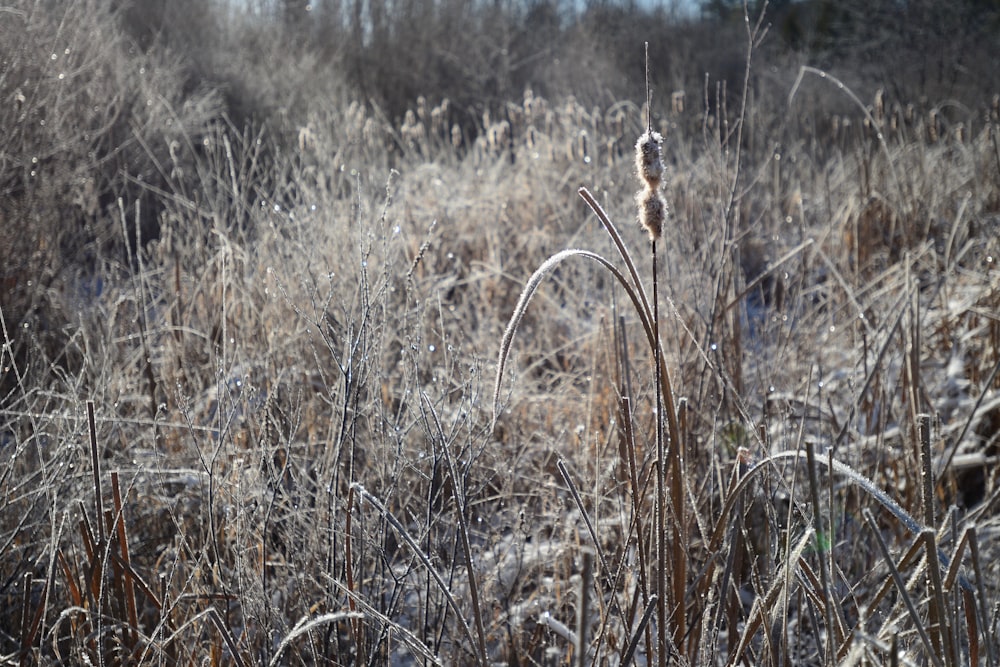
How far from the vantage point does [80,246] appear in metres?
3.65

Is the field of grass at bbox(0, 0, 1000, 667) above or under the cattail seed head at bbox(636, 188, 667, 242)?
under

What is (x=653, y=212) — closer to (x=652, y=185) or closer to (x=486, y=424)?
(x=652, y=185)

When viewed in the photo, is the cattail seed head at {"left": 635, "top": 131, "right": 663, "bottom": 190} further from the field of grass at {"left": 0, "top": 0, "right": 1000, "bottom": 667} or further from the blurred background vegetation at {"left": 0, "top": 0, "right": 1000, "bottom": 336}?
the blurred background vegetation at {"left": 0, "top": 0, "right": 1000, "bottom": 336}

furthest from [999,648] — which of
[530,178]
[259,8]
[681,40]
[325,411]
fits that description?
[681,40]

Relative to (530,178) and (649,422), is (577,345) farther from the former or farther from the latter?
(530,178)

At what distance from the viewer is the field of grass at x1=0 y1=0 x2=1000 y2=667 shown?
1152 millimetres

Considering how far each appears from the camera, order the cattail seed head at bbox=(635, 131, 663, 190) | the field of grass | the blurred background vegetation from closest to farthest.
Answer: the cattail seed head at bbox=(635, 131, 663, 190)
the field of grass
the blurred background vegetation

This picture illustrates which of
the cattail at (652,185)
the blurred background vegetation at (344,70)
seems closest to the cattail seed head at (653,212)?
the cattail at (652,185)

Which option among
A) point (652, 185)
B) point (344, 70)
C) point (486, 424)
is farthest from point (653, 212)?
point (344, 70)

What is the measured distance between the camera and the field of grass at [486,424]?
3.78 ft

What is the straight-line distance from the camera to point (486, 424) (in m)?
1.88

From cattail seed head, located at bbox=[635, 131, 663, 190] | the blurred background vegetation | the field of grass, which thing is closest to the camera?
cattail seed head, located at bbox=[635, 131, 663, 190]

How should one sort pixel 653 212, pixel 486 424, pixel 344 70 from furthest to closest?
pixel 344 70, pixel 486 424, pixel 653 212

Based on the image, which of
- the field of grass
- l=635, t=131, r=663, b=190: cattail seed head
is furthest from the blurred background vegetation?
l=635, t=131, r=663, b=190: cattail seed head
